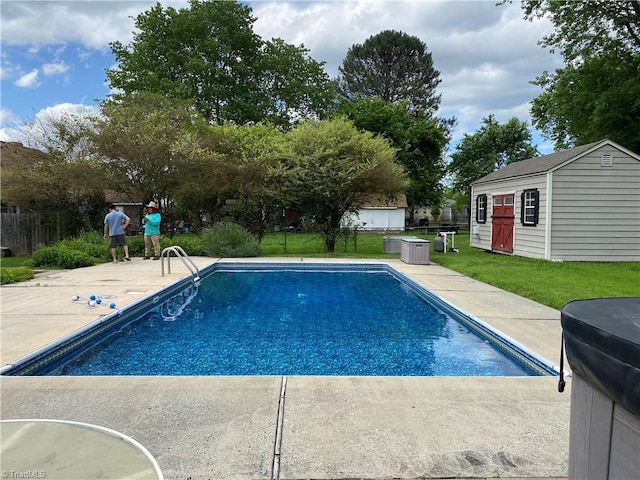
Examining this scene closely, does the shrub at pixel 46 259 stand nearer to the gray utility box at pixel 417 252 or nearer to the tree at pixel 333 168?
the tree at pixel 333 168

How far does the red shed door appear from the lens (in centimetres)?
1366

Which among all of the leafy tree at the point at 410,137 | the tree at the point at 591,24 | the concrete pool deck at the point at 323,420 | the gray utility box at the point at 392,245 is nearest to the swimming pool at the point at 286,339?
the concrete pool deck at the point at 323,420

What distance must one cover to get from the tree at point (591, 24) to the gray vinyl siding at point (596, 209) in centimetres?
864

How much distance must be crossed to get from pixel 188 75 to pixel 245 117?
4.25m

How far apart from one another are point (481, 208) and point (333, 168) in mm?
6574

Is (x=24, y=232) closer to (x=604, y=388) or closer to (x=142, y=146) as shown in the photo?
(x=142, y=146)

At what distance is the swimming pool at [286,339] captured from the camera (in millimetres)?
4301

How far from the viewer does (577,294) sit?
22.8 ft

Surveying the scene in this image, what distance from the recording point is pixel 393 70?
114 feet

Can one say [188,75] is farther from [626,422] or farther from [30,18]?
[626,422]

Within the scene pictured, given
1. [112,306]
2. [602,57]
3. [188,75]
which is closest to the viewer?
[112,306]

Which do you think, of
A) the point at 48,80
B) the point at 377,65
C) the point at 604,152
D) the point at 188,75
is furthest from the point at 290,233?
the point at 377,65

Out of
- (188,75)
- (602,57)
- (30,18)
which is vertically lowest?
(30,18)

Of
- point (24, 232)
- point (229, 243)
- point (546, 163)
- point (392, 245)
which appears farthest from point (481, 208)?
point (24, 232)
